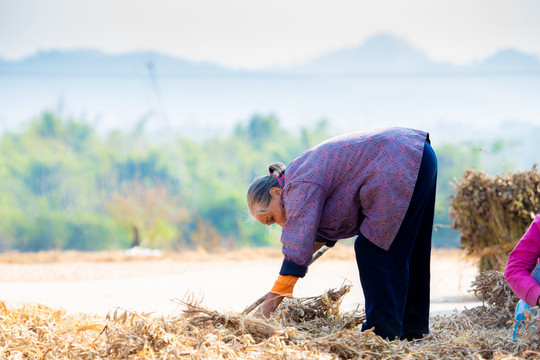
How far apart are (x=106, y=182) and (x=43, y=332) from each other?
33.1 m

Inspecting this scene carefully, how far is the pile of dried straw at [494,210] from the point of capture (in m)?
5.73

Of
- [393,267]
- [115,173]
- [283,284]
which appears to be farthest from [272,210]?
[115,173]

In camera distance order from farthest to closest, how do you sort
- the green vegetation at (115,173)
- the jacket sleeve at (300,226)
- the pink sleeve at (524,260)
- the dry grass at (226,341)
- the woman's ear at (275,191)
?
1. the green vegetation at (115,173)
2. the woman's ear at (275,191)
3. the jacket sleeve at (300,226)
4. the pink sleeve at (524,260)
5. the dry grass at (226,341)

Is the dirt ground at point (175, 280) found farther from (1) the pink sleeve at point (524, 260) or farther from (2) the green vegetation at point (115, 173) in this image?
(2) the green vegetation at point (115, 173)

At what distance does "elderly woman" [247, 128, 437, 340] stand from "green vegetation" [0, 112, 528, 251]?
18434 millimetres

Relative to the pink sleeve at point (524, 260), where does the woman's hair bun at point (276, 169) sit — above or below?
above

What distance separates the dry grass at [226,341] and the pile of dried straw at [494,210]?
284 centimetres

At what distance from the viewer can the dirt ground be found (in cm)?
571

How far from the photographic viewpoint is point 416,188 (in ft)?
9.63

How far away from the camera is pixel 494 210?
5922mm

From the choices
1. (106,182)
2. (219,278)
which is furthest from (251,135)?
(219,278)

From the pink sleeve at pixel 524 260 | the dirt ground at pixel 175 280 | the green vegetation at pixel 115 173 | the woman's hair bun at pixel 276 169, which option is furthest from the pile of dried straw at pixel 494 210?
the green vegetation at pixel 115 173

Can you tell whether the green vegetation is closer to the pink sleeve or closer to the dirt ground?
the dirt ground

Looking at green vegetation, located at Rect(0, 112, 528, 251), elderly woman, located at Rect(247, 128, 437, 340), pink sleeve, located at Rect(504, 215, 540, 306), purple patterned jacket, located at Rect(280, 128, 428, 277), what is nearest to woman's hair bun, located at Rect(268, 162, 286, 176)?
elderly woman, located at Rect(247, 128, 437, 340)
